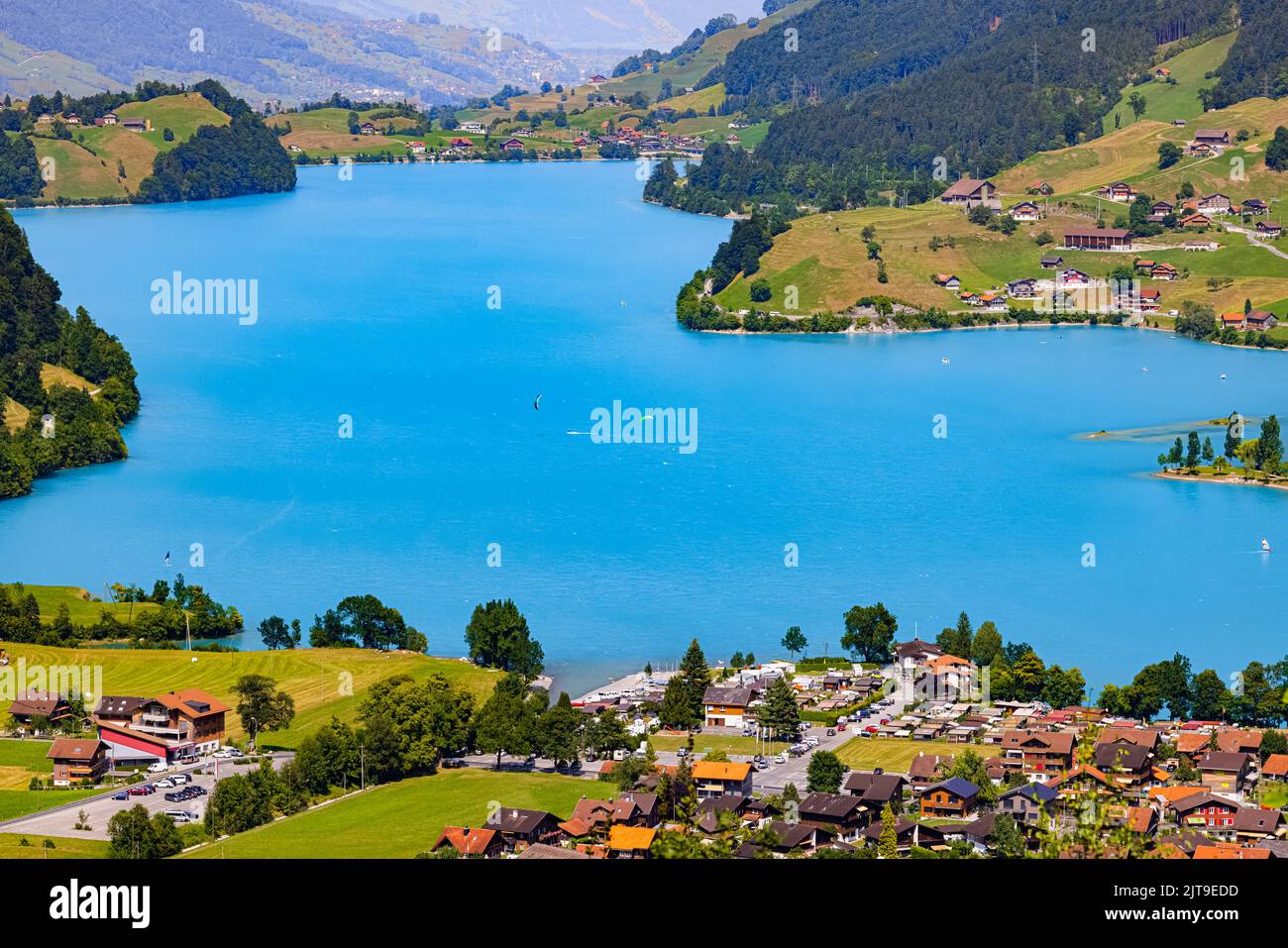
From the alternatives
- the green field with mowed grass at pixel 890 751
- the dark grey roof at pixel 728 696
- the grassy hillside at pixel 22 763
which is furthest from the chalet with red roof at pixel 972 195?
the grassy hillside at pixel 22 763

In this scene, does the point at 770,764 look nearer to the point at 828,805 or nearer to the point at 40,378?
the point at 828,805

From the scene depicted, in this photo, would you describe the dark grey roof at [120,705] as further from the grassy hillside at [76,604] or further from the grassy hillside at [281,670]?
the grassy hillside at [76,604]

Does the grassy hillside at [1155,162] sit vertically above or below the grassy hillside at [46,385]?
above

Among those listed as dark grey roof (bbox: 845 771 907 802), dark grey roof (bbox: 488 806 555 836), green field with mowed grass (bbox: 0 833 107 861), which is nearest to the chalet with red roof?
dark grey roof (bbox: 845 771 907 802)

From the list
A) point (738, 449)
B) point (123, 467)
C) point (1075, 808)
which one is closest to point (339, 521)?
point (123, 467)

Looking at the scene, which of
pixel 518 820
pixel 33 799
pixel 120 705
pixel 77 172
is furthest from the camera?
pixel 77 172

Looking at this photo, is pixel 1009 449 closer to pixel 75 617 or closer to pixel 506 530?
pixel 506 530

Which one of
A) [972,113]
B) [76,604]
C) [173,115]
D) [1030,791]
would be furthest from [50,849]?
[173,115]
